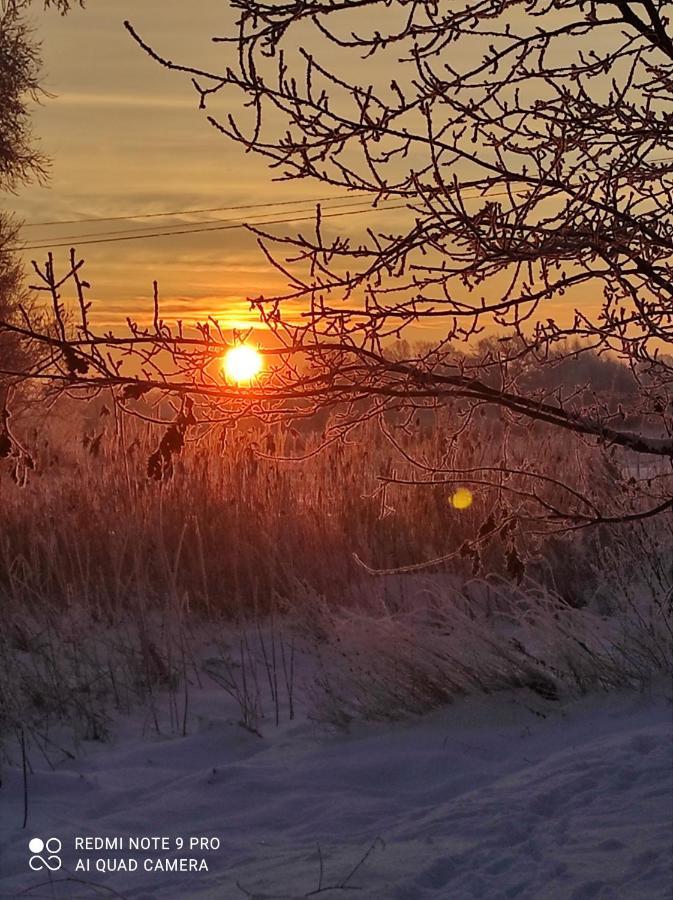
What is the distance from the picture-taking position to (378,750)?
179 inches

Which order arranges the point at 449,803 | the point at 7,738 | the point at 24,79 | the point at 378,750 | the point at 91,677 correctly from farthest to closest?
1. the point at 24,79
2. the point at 91,677
3. the point at 7,738
4. the point at 378,750
5. the point at 449,803

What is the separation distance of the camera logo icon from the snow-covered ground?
0.02m

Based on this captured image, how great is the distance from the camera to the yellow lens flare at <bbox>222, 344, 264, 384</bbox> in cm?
310

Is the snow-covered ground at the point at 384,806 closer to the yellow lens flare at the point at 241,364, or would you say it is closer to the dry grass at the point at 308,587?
the dry grass at the point at 308,587

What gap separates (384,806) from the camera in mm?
3916

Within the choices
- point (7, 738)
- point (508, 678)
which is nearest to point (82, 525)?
point (7, 738)

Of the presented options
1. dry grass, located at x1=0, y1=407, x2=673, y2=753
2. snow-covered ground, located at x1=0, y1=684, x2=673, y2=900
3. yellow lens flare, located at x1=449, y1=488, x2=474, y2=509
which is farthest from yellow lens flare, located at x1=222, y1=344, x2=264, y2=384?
yellow lens flare, located at x1=449, y1=488, x2=474, y2=509

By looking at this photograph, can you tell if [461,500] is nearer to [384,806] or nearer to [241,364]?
[384,806]

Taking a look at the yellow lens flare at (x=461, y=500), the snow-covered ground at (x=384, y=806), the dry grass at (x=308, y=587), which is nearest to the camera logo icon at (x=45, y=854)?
the snow-covered ground at (x=384, y=806)

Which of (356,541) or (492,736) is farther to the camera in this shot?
(356,541)

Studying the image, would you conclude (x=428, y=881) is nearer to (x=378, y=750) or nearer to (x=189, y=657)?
(x=378, y=750)

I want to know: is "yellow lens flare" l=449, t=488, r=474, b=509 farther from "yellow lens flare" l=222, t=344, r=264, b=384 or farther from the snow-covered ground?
"yellow lens flare" l=222, t=344, r=264, b=384

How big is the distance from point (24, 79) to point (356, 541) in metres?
11.5

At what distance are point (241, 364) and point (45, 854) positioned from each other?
180 cm
